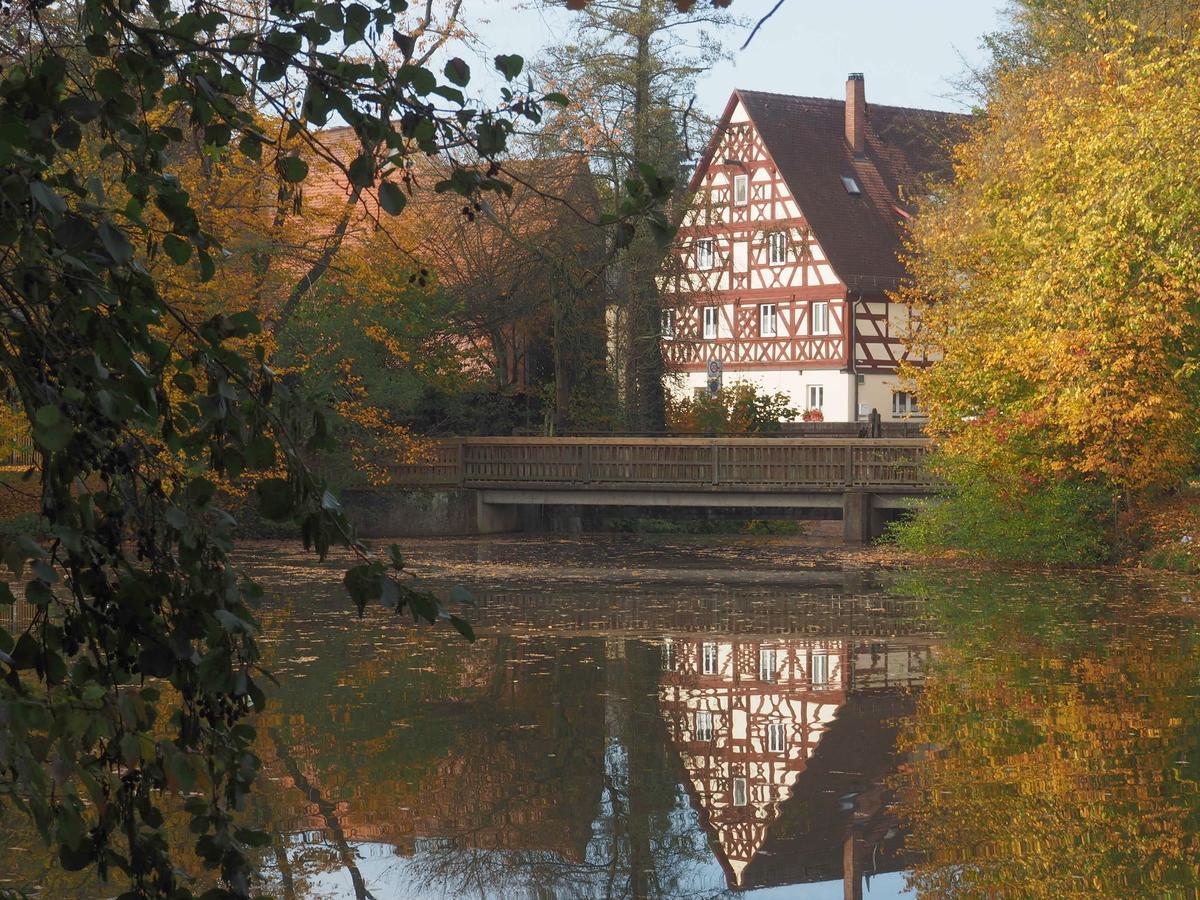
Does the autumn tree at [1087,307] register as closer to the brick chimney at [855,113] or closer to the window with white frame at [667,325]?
the window with white frame at [667,325]

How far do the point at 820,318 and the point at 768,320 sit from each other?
1915 millimetres

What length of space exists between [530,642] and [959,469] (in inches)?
523

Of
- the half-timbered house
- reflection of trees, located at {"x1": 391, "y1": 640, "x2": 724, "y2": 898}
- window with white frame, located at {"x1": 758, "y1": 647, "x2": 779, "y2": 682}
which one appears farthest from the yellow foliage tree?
the half-timbered house

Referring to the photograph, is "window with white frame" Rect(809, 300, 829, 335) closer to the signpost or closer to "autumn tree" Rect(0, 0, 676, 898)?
the signpost

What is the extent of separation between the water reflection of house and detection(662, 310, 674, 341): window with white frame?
66.7 ft

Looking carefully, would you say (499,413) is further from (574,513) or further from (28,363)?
(28,363)

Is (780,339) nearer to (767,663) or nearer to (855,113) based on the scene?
(855,113)

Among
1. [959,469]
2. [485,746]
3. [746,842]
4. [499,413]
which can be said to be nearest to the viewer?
[746,842]

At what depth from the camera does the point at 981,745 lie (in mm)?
10117

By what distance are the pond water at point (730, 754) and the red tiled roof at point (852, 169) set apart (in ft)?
112

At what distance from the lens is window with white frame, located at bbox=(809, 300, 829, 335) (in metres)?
52.5

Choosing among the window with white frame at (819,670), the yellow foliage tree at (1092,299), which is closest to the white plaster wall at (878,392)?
the yellow foliage tree at (1092,299)

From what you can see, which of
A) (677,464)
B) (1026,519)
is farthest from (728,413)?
(1026,519)

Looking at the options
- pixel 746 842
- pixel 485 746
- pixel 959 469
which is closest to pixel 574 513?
pixel 959 469
